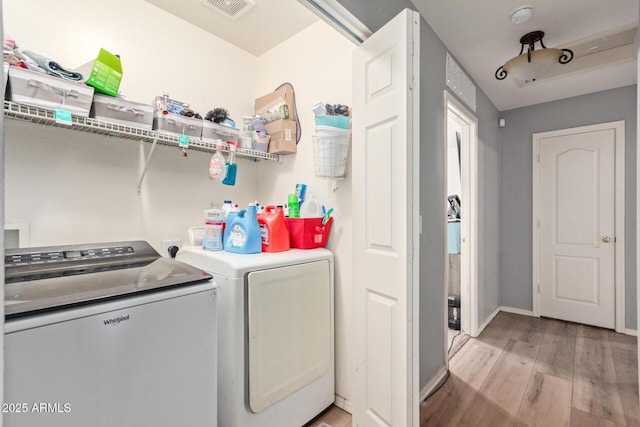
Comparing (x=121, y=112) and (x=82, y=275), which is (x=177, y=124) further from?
(x=82, y=275)

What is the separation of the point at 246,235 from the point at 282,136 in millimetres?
829

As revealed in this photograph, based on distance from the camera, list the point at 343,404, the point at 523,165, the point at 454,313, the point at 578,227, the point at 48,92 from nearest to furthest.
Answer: the point at 48,92 → the point at 343,404 → the point at 454,313 → the point at 578,227 → the point at 523,165

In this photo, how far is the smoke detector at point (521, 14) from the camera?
6.08 ft

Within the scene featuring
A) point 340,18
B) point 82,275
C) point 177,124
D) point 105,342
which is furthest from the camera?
point 177,124

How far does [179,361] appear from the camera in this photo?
110 centimetres

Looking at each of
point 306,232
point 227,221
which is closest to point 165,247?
point 227,221

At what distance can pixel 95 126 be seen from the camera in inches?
54.5

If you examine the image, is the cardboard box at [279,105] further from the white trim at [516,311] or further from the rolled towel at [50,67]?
the white trim at [516,311]

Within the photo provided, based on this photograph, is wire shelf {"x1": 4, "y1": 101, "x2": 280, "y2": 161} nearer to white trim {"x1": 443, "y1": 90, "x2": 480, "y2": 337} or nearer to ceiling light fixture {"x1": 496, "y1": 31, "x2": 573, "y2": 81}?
ceiling light fixture {"x1": 496, "y1": 31, "x2": 573, "y2": 81}

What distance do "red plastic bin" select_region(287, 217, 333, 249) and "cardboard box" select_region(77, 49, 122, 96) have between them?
3.77 ft

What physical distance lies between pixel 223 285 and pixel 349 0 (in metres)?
1.49

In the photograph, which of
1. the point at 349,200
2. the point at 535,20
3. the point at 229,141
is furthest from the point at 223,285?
the point at 535,20

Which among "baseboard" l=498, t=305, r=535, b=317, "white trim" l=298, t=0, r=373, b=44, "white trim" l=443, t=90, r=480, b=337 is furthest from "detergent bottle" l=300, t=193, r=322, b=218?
"baseboard" l=498, t=305, r=535, b=317

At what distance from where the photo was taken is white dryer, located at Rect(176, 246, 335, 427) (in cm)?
134
